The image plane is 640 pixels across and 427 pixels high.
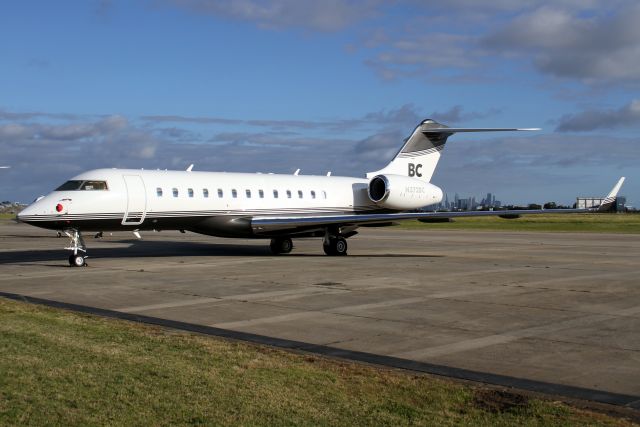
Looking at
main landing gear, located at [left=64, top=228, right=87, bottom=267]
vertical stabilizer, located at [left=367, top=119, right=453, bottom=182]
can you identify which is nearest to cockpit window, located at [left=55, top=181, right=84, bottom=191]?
main landing gear, located at [left=64, top=228, right=87, bottom=267]

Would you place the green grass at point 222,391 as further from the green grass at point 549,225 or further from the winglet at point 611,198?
the green grass at point 549,225

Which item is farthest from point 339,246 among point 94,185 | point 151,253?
point 94,185

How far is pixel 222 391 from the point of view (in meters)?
6.18

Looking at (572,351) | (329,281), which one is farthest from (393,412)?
(329,281)

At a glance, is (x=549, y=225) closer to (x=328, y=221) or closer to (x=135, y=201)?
(x=328, y=221)

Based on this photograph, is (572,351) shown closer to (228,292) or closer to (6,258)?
(228,292)

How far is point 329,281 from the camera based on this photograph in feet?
51.8

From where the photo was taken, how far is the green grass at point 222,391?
5469mm

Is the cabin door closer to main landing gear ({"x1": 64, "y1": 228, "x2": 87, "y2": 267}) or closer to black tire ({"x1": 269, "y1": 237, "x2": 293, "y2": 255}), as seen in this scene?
main landing gear ({"x1": 64, "y1": 228, "x2": 87, "y2": 267})


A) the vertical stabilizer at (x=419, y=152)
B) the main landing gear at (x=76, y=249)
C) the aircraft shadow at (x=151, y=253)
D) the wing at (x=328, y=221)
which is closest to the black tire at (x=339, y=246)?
the aircraft shadow at (x=151, y=253)

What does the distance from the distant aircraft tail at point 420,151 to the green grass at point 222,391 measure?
68.9 feet

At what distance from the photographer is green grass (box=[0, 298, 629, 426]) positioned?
547cm

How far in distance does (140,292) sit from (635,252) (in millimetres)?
19081

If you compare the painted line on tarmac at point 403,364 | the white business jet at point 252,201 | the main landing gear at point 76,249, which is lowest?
the painted line on tarmac at point 403,364
